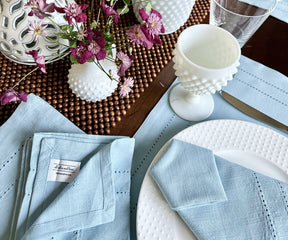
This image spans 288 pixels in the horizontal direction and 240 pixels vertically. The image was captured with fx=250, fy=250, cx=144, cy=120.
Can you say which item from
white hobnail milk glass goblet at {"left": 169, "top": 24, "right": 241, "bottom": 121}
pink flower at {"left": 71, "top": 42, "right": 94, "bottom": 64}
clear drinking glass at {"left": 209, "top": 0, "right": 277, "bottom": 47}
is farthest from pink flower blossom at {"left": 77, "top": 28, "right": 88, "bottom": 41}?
clear drinking glass at {"left": 209, "top": 0, "right": 277, "bottom": 47}

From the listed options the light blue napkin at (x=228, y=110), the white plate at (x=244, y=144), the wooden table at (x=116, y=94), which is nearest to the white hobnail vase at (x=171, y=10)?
the wooden table at (x=116, y=94)

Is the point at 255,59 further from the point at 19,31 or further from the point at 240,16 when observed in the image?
the point at 19,31

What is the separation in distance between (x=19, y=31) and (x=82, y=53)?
16 centimetres

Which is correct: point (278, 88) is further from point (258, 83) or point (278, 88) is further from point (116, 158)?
point (116, 158)

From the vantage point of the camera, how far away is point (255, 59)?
58 centimetres

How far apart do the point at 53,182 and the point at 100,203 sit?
84 mm

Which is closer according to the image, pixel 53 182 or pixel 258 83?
pixel 53 182

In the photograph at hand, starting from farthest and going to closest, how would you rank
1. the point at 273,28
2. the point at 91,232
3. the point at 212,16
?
1. the point at 273,28
2. the point at 212,16
3. the point at 91,232

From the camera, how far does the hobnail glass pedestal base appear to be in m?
0.49

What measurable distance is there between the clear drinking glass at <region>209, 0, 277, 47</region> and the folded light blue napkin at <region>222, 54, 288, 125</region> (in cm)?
9

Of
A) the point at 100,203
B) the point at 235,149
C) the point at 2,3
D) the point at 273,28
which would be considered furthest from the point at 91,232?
the point at 273,28

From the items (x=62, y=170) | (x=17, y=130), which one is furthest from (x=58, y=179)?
(x=17, y=130)

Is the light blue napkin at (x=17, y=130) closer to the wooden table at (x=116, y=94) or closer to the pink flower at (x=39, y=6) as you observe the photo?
the wooden table at (x=116, y=94)

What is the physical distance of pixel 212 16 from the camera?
0.49 m
